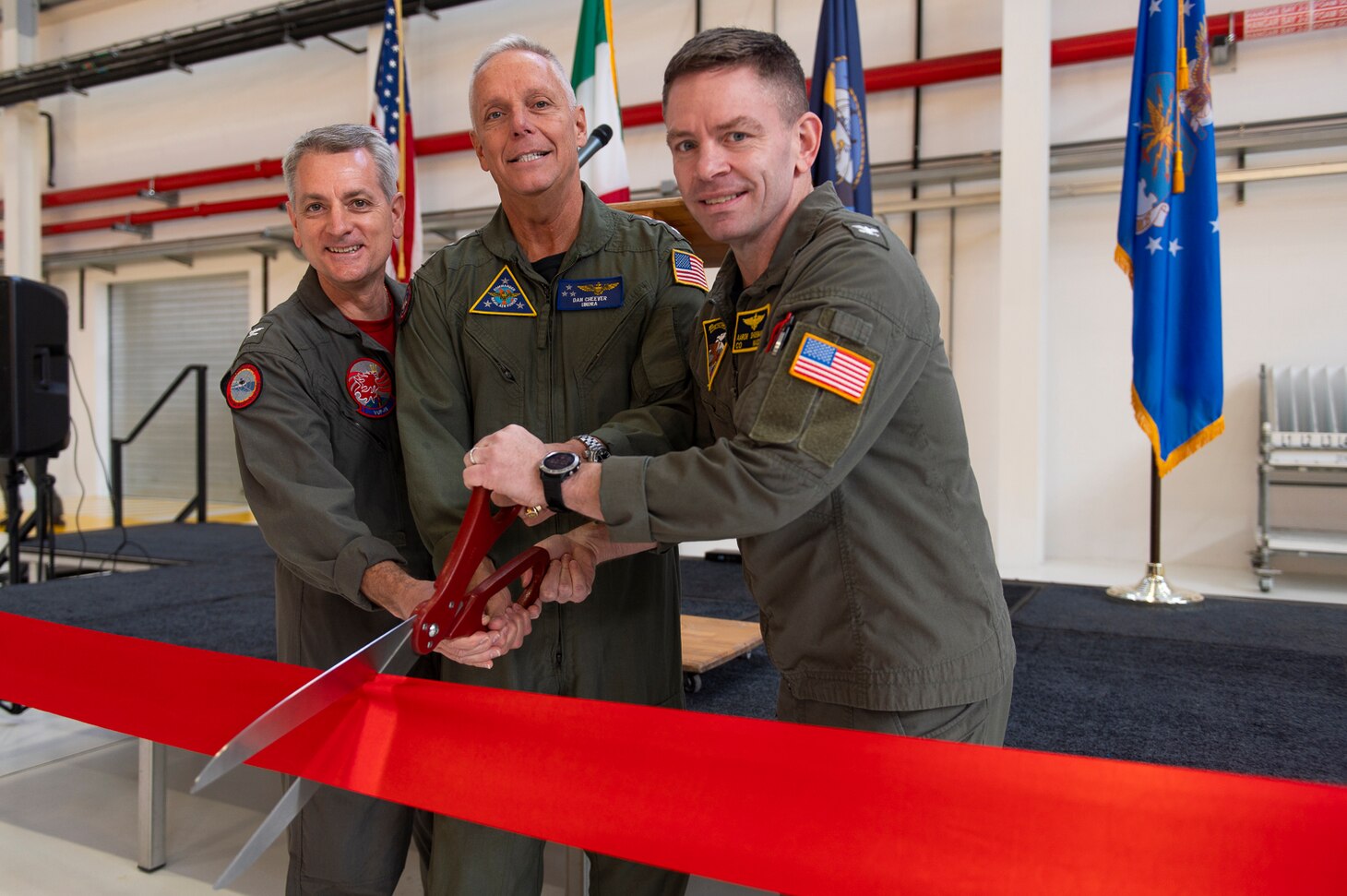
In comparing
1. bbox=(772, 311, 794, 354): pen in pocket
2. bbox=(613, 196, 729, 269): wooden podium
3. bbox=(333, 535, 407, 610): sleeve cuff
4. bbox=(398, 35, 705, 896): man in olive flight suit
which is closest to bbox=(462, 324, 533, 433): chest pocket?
bbox=(398, 35, 705, 896): man in olive flight suit

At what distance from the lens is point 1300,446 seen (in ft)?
14.1

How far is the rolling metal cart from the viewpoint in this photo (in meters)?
4.24

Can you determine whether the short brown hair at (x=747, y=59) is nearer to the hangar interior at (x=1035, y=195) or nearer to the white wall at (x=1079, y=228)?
the hangar interior at (x=1035, y=195)

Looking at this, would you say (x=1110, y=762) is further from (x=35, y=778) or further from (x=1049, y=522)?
(x=1049, y=522)

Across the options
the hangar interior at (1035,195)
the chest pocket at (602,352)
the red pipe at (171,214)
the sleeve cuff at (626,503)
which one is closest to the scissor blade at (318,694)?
the sleeve cuff at (626,503)

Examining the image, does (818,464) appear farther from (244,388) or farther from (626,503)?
(244,388)

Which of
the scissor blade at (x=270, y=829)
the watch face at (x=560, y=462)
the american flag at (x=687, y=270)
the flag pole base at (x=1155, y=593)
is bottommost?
the flag pole base at (x=1155, y=593)

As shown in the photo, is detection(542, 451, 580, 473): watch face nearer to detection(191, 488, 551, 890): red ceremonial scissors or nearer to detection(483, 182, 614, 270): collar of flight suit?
detection(191, 488, 551, 890): red ceremonial scissors

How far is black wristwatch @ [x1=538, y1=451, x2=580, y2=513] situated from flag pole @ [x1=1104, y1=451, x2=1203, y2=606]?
10.8ft

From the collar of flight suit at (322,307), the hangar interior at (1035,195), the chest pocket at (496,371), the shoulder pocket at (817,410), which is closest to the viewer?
the shoulder pocket at (817,410)

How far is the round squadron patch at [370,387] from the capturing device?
5.08ft

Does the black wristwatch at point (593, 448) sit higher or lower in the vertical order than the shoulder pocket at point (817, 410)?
lower

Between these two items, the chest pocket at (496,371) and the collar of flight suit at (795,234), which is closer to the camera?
the collar of flight suit at (795,234)

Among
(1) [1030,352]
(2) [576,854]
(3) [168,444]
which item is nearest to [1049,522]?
(1) [1030,352]
